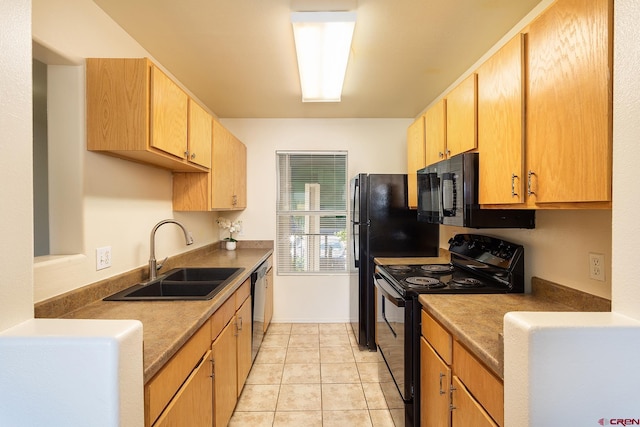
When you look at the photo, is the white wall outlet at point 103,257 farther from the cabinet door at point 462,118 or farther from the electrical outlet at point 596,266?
the electrical outlet at point 596,266

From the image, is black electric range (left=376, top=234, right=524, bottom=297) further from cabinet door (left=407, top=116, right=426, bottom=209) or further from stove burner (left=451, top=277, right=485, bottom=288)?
cabinet door (left=407, top=116, right=426, bottom=209)

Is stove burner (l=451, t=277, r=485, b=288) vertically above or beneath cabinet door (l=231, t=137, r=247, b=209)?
beneath

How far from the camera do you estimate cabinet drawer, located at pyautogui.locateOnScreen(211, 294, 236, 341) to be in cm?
154

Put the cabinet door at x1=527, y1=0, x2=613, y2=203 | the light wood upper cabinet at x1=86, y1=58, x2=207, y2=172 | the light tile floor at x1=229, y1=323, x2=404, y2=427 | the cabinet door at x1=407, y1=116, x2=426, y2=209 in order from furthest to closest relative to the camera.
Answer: the cabinet door at x1=407, y1=116, x2=426, y2=209, the light tile floor at x1=229, y1=323, x2=404, y2=427, the light wood upper cabinet at x1=86, y1=58, x2=207, y2=172, the cabinet door at x1=527, y1=0, x2=613, y2=203

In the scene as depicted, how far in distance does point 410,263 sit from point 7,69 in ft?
8.23

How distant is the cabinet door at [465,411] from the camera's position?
1.06 metres

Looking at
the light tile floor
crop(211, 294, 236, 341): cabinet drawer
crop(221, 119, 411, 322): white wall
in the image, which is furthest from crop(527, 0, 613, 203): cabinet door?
crop(221, 119, 411, 322): white wall

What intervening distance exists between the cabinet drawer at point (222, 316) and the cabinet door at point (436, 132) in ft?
5.81

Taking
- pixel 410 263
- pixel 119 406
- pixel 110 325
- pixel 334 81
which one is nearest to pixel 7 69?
pixel 110 325

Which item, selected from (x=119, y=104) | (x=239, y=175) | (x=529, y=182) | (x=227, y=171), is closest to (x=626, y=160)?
(x=529, y=182)

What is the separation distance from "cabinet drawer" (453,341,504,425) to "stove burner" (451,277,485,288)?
581 millimetres

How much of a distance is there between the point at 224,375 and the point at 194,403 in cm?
43

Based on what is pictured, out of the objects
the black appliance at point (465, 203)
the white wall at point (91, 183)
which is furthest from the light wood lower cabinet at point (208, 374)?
the black appliance at point (465, 203)

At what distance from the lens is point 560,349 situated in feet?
2.28
